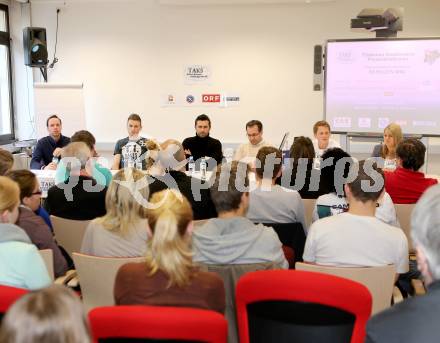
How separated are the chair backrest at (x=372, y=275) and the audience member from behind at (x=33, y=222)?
1.45 meters

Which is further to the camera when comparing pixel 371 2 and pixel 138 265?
pixel 371 2

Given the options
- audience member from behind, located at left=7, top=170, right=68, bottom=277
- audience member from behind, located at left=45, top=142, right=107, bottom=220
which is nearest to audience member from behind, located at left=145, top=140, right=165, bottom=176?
audience member from behind, located at left=45, top=142, right=107, bottom=220

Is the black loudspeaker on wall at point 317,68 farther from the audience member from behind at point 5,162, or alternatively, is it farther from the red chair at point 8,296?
the red chair at point 8,296

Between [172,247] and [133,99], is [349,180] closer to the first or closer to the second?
[172,247]

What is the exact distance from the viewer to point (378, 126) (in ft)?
23.0

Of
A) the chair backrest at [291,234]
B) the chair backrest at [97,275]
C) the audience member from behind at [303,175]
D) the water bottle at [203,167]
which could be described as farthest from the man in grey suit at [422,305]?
the water bottle at [203,167]

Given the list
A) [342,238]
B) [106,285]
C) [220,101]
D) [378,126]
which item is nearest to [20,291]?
[106,285]

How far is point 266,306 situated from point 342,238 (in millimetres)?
816

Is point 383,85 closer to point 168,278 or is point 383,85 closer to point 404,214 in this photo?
point 404,214

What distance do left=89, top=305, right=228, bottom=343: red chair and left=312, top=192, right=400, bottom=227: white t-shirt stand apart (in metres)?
2.07

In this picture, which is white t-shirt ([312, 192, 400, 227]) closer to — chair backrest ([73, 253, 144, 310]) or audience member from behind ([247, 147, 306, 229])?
audience member from behind ([247, 147, 306, 229])

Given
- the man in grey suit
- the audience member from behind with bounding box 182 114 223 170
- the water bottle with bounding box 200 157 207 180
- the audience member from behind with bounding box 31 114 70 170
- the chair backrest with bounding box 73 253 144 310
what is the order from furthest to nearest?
the audience member from behind with bounding box 182 114 223 170 < the audience member from behind with bounding box 31 114 70 170 < the water bottle with bounding box 200 157 207 180 < the chair backrest with bounding box 73 253 144 310 < the man in grey suit

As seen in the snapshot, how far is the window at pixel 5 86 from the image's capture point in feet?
27.2

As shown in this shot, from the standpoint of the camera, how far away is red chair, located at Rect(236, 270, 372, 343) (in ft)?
6.11
